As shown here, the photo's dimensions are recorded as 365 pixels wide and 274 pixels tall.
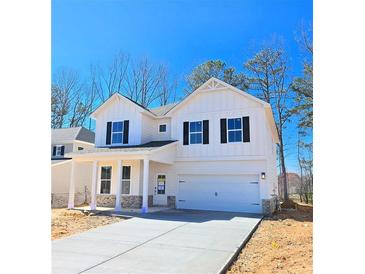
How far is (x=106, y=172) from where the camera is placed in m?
15.8

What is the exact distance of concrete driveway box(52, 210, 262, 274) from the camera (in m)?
4.65

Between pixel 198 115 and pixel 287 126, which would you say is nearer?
pixel 198 115

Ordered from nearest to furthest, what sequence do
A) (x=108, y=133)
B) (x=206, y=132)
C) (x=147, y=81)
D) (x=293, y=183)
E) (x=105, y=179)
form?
1. (x=206, y=132)
2. (x=105, y=179)
3. (x=108, y=133)
4. (x=293, y=183)
5. (x=147, y=81)

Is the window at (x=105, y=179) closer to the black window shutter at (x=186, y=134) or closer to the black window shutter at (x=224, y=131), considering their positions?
the black window shutter at (x=186, y=134)

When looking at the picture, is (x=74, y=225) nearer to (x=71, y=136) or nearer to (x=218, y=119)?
(x=218, y=119)

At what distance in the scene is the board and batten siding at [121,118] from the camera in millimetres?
15458

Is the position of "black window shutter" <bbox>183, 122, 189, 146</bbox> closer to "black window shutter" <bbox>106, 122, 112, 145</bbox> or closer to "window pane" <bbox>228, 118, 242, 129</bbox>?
"window pane" <bbox>228, 118, 242, 129</bbox>

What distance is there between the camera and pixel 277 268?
15.9 feet

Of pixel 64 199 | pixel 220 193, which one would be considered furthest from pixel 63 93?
pixel 220 193

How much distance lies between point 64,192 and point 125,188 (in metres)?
5.77

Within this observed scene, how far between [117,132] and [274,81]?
13518 mm
